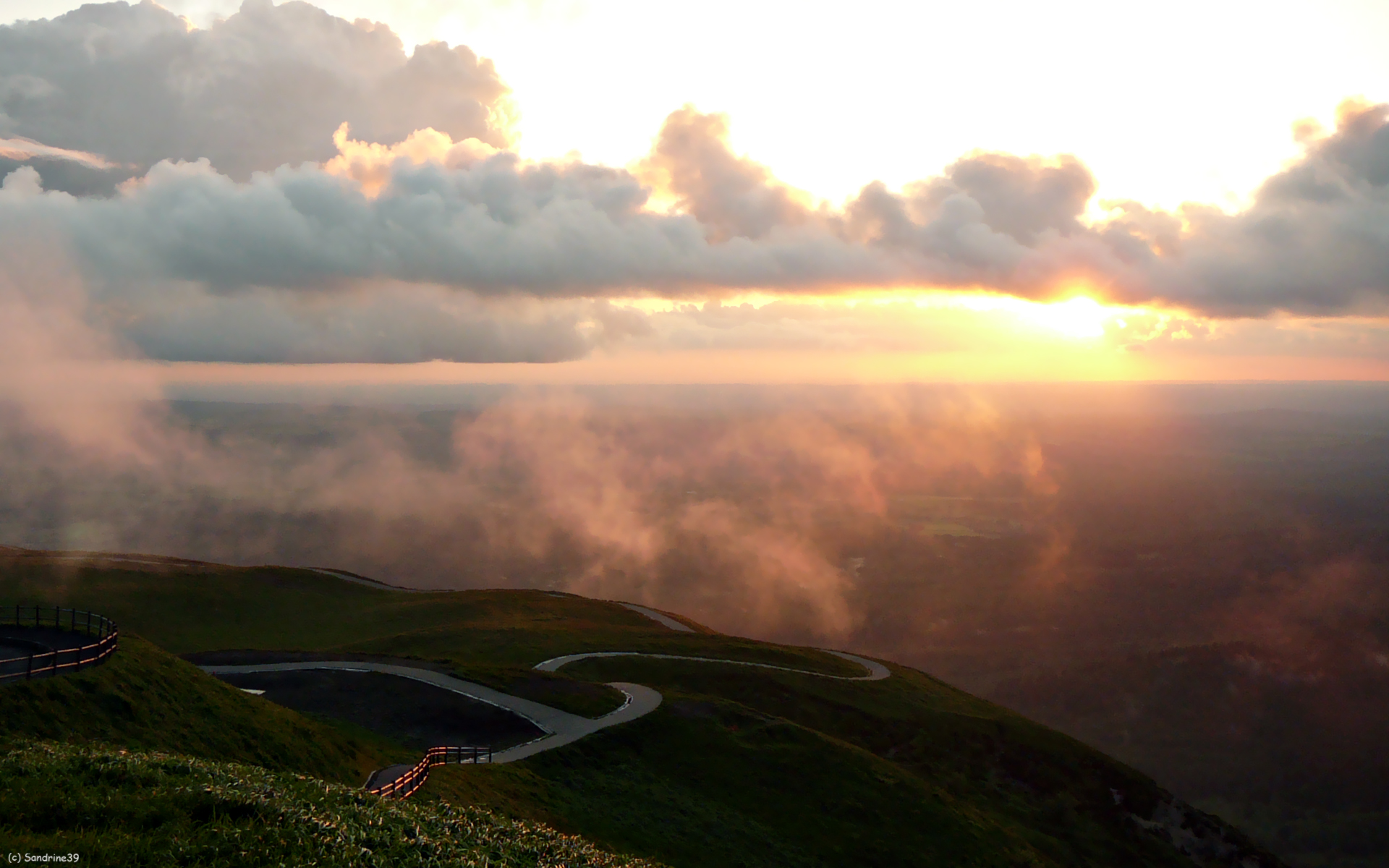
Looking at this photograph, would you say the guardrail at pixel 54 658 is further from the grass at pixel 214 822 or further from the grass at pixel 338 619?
the grass at pixel 338 619

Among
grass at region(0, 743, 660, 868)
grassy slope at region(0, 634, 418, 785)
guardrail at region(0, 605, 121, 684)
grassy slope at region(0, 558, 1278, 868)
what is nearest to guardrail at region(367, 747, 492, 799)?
grassy slope at region(0, 558, 1278, 868)

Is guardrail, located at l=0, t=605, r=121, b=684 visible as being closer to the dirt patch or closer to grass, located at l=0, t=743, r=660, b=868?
grass, located at l=0, t=743, r=660, b=868

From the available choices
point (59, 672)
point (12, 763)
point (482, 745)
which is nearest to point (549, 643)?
point (482, 745)

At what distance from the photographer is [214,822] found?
Answer: 1686 cm

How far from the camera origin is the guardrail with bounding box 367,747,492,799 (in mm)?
28547

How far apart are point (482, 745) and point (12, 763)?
29855mm

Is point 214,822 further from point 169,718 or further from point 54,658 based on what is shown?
point 54,658

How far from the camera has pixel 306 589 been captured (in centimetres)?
12306

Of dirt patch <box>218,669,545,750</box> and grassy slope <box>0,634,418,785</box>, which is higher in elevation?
grassy slope <box>0,634,418,785</box>

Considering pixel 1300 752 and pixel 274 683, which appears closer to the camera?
pixel 274 683

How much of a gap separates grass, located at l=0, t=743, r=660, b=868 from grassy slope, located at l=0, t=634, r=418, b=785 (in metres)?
4.54

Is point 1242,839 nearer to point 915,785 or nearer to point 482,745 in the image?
point 915,785

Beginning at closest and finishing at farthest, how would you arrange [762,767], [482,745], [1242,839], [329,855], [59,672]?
1. [329,855]
2. [59,672]
3. [482,745]
4. [762,767]
5. [1242,839]

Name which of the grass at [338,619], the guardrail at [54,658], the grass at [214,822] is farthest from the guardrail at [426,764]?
the grass at [338,619]
